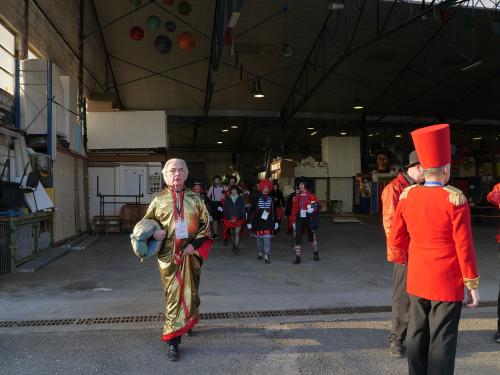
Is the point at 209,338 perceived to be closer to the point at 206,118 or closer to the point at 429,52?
the point at 429,52

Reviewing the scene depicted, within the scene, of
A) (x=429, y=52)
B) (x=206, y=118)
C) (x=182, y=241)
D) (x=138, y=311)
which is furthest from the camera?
(x=206, y=118)

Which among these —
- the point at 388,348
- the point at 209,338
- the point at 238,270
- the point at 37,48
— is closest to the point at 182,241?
the point at 209,338

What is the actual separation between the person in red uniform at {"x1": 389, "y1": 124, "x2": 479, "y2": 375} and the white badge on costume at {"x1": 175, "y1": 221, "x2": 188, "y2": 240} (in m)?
1.85

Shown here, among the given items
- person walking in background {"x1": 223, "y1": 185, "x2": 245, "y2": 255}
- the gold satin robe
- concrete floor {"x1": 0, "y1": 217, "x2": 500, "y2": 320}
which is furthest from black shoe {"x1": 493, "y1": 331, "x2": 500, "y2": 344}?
person walking in background {"x1": 223, "y1": 185, "x2": 245, "y2": 255}

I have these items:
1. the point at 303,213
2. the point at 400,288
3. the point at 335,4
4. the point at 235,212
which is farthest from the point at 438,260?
the point at 335,4

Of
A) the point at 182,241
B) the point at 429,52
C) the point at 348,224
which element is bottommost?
the point at 348,224

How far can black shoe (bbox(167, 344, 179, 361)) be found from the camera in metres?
3.58

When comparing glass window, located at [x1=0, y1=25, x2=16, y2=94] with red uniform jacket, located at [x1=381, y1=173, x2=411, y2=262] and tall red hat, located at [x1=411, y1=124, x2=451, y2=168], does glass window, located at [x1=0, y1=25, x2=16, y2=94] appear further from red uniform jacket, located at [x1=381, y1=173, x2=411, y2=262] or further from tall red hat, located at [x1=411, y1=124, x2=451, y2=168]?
tall red hat, located at [x1=411, y1=124, x2=451, y2=168]

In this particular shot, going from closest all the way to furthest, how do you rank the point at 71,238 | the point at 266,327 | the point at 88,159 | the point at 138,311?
1. the point at 266,327
2. the point at 138,311
3. the point at 71,238
4. the point at 88,159

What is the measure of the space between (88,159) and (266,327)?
11.4m

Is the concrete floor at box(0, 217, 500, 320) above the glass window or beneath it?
beneath

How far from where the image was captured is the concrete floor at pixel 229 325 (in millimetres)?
3521

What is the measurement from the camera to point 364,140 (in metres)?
23.5

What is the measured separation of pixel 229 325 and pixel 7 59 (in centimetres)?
736
